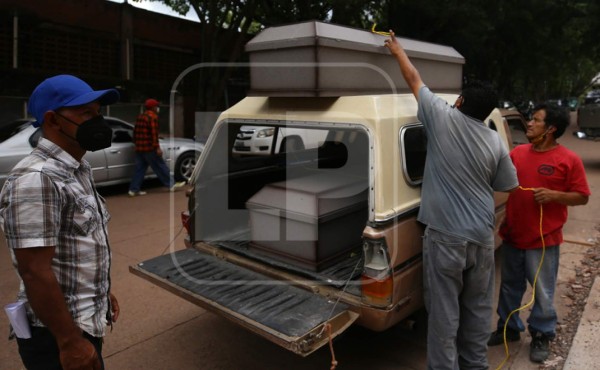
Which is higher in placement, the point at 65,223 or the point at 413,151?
the point at 413,151

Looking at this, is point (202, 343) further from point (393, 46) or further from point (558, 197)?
point (558, 197)

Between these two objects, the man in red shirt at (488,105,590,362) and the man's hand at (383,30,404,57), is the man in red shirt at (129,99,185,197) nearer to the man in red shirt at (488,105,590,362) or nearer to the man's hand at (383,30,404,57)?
the man's hand at (383,30,404,57)

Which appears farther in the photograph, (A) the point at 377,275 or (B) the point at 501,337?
(B) the point at 501,337

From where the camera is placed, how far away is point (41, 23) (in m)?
12.2

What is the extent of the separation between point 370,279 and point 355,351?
100 cm

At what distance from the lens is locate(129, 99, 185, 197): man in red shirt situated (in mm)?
8391

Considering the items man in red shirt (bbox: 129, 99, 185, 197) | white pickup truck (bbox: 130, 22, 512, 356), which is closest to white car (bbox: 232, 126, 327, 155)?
white pickup truck (bbox: 130, 22, 512, 356)

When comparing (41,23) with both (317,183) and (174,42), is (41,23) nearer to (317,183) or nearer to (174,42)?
(174,42)

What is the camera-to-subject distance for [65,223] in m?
1.80

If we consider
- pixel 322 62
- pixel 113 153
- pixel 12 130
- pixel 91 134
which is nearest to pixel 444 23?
pixel 113 153

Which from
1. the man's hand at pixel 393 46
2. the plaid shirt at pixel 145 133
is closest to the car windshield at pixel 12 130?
the plaid shirt at pixel 145 133

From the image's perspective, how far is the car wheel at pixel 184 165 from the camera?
382 inches

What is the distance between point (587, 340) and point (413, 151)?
77.6 inches

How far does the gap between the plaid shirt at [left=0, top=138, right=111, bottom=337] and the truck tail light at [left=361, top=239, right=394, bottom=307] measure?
1456mm
